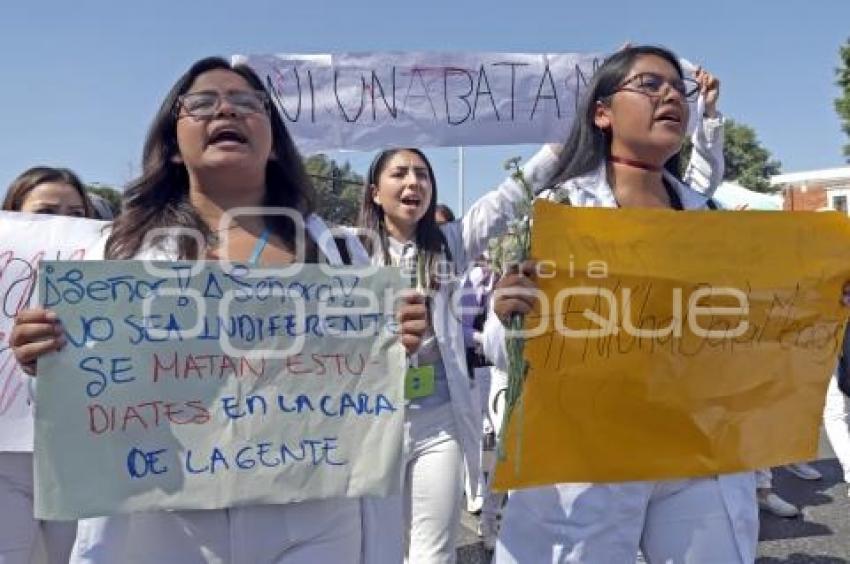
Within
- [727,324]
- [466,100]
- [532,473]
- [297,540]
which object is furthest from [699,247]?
[466,100]

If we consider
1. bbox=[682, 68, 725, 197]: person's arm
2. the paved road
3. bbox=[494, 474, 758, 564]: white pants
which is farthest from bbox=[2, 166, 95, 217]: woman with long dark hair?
the paved road

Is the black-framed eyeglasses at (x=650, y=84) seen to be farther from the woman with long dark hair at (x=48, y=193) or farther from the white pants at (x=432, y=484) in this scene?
the woman with long dark hair at (x=48, y=193)

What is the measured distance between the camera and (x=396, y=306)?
203 cm

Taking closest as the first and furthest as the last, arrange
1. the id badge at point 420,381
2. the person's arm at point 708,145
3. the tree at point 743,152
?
the person's arm at point 708,145
the id badge at point 420,381
the tree at point 743,152

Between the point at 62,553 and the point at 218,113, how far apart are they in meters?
1.60

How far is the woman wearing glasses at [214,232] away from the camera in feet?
6.07

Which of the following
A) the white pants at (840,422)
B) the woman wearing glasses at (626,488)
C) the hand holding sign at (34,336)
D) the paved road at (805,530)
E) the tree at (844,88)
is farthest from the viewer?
the tree at (844,88)

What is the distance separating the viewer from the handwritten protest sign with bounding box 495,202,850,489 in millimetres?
2125

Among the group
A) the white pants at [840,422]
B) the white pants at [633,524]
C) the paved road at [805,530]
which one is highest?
the white pants at [633,524]

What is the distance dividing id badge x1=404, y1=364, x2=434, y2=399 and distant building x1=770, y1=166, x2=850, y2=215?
154 ft

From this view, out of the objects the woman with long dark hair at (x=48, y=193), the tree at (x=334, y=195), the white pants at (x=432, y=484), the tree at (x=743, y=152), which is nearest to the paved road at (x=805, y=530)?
the white pants at (x=432, y=484)

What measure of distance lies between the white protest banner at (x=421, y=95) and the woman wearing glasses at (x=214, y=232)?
1.79 metres

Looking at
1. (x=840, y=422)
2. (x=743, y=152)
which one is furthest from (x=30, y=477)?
(x=743, y=152)

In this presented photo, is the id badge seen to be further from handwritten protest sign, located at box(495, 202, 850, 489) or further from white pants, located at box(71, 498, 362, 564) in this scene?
white pants, located at box(71, 498, 362, 564)
